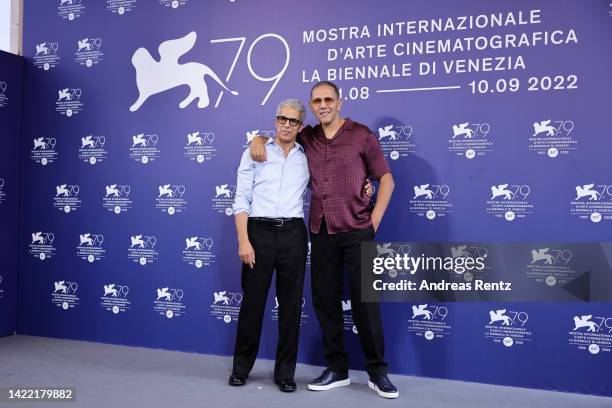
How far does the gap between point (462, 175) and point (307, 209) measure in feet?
3.29

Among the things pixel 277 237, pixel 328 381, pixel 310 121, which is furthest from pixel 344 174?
pixel 328 381

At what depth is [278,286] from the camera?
3.29 meters

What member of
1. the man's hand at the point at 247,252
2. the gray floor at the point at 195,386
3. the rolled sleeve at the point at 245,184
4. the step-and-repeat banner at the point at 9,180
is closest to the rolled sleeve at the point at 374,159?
the rolled sleeve at the point at 245,184

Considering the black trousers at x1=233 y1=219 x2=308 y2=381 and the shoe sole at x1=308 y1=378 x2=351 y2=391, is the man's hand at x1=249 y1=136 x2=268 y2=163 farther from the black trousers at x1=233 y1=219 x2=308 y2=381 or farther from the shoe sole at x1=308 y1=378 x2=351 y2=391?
the shoe sole at x1=308 y1=378 x2=351 y2=391

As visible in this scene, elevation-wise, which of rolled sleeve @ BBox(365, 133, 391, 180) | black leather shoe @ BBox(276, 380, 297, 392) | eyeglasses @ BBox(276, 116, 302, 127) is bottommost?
black leather shoe @ BBox(276, 380, 297, 392)

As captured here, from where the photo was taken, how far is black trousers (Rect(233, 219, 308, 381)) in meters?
3.21

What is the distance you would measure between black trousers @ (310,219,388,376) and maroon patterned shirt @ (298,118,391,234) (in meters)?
0.07

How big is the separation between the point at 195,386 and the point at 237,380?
0.78ft

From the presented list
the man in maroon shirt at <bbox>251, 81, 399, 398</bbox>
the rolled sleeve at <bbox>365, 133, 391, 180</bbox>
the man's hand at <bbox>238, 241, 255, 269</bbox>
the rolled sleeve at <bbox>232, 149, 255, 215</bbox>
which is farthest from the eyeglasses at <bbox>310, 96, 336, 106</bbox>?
the man's hand at <bbox>238, 241, 255, 269</bbox>

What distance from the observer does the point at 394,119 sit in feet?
11.9

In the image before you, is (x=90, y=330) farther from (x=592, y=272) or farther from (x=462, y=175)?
(x=592, y=272)

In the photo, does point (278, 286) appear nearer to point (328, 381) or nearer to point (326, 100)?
point (328, 381)

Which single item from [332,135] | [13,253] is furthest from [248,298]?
[13,253]

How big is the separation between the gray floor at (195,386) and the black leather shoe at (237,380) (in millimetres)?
41
